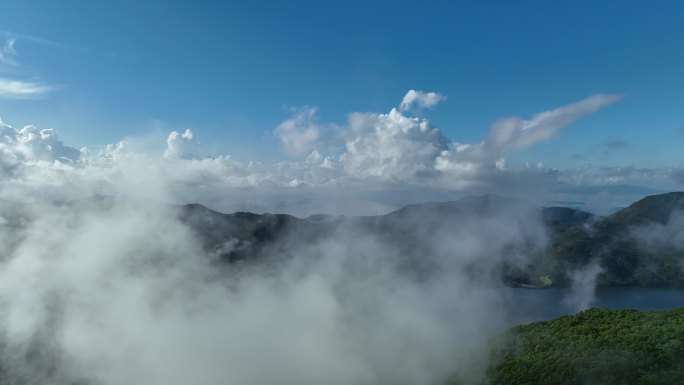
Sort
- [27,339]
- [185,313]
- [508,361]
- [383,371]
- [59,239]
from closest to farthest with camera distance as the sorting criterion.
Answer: [508,361], [383,371], [27,339], [185,313], [59,239]

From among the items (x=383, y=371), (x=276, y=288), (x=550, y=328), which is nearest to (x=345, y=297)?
(x=276, y=288)

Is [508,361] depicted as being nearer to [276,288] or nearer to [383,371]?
[383,371]

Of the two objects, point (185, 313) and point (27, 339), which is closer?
point (27, 339)

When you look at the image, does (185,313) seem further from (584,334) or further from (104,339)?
(584,334)

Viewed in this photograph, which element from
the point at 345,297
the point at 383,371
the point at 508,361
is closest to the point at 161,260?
the point at 345,297

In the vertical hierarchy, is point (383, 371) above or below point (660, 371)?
below

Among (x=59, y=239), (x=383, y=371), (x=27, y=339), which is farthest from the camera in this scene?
(x=59, y=239)

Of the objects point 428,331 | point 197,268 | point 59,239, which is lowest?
point 428,331
